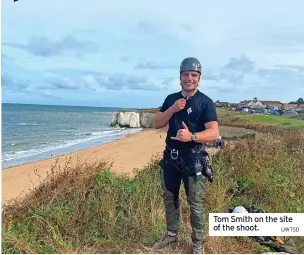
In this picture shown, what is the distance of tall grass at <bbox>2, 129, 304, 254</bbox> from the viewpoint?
4340 mm

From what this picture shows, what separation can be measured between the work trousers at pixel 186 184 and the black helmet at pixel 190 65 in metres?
0.78

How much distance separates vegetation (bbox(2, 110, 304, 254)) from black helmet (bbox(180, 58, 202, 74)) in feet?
5.99

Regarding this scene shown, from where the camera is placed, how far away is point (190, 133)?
3.76 m

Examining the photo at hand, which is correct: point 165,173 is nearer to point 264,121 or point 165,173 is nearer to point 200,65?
point 200,65

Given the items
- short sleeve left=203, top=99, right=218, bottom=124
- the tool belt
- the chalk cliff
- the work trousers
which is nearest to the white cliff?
the chalk cliff

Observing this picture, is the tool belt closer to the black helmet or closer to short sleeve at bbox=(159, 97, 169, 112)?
short sleeve at bbox=(159, 97, 169, 112)

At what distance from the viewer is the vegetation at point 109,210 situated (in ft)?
14.2

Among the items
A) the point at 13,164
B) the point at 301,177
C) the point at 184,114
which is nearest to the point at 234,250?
the point at 184,114

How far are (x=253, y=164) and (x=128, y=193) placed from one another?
311 cm

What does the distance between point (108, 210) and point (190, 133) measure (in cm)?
182
